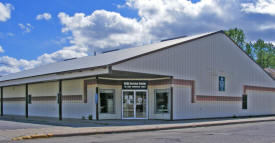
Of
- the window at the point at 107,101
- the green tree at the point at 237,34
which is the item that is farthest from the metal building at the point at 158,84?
the green tree at the point at 237,34

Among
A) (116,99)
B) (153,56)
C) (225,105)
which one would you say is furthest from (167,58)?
(225,105)

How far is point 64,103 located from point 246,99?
16.1 meters

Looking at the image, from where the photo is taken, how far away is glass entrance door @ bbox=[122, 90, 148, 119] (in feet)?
84.8

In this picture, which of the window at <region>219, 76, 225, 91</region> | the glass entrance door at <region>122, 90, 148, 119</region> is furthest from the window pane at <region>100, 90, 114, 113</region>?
the window at <region>219, 76, 225, 91</region>

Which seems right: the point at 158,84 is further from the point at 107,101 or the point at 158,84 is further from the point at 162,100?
the point at 107,101

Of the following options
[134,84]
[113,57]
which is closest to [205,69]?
[134,84]

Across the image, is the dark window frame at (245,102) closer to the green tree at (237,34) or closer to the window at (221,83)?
the window at (221,83)

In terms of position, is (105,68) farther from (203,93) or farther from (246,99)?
(246,99)

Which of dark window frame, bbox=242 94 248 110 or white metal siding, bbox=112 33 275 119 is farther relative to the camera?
dark window frame, bbox=242 94 248 110

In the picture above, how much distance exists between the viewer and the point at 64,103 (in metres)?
28.5

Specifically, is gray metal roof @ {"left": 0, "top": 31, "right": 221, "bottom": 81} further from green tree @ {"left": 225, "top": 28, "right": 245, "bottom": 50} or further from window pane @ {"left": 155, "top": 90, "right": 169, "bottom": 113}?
green tree @ {"left": 225, "top": 28, "right": 245, "bottom": 50}

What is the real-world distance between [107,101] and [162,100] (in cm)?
398

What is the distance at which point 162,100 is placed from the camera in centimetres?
2584

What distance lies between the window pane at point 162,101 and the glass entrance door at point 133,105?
994mm
